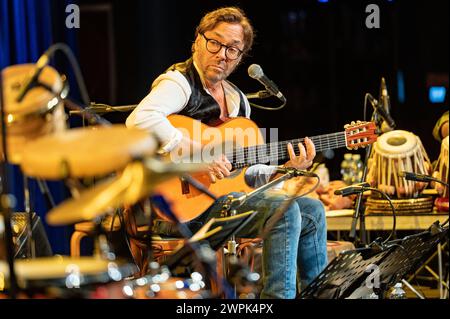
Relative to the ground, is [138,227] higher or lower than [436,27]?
lower

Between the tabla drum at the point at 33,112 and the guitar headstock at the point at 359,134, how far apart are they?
1.95m

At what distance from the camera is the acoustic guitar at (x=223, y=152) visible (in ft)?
12.8

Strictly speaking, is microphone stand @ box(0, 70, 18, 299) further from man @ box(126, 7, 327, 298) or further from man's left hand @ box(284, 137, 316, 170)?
man's left hand @ box(284, 137, 316, 170)

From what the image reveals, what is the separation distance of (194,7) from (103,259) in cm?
420

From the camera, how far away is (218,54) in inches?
161

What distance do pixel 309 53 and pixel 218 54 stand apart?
324 cm

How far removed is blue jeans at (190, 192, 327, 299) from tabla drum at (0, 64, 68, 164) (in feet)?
4.56

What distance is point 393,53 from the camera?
23.3 ft

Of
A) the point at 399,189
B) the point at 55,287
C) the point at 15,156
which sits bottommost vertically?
the point at 399,189

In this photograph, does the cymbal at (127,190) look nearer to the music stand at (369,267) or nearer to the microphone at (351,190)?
the music stand at (369,267)
